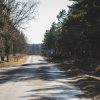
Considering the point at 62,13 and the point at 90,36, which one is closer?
the point at 90,36

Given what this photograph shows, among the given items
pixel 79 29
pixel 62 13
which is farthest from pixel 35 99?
pixel 62 13

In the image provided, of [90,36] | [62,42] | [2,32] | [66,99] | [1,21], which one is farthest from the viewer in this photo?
[62,42]

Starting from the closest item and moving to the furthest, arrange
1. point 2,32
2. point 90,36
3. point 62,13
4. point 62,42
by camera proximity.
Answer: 1. point 90,36
2. point 2,32
3. point 62,42
4. point 62,13

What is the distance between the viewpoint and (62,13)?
138 meters

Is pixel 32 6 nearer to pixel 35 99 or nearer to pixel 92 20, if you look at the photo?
pixel 92 20

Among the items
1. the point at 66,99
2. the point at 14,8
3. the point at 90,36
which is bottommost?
the point at 66,99

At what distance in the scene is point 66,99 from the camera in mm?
19141

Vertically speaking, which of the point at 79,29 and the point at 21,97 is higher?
the point at 79,29

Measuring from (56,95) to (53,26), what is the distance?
14632 cm

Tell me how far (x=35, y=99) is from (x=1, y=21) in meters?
37.8

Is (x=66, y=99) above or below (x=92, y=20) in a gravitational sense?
below

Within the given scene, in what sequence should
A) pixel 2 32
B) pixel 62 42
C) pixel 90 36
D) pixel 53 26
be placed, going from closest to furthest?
pixel 90 36
pixel 2 32
pixel 62 42
pixel 53 26

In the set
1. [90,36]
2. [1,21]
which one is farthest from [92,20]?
[1,21]

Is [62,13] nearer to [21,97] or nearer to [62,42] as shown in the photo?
[62,42]
